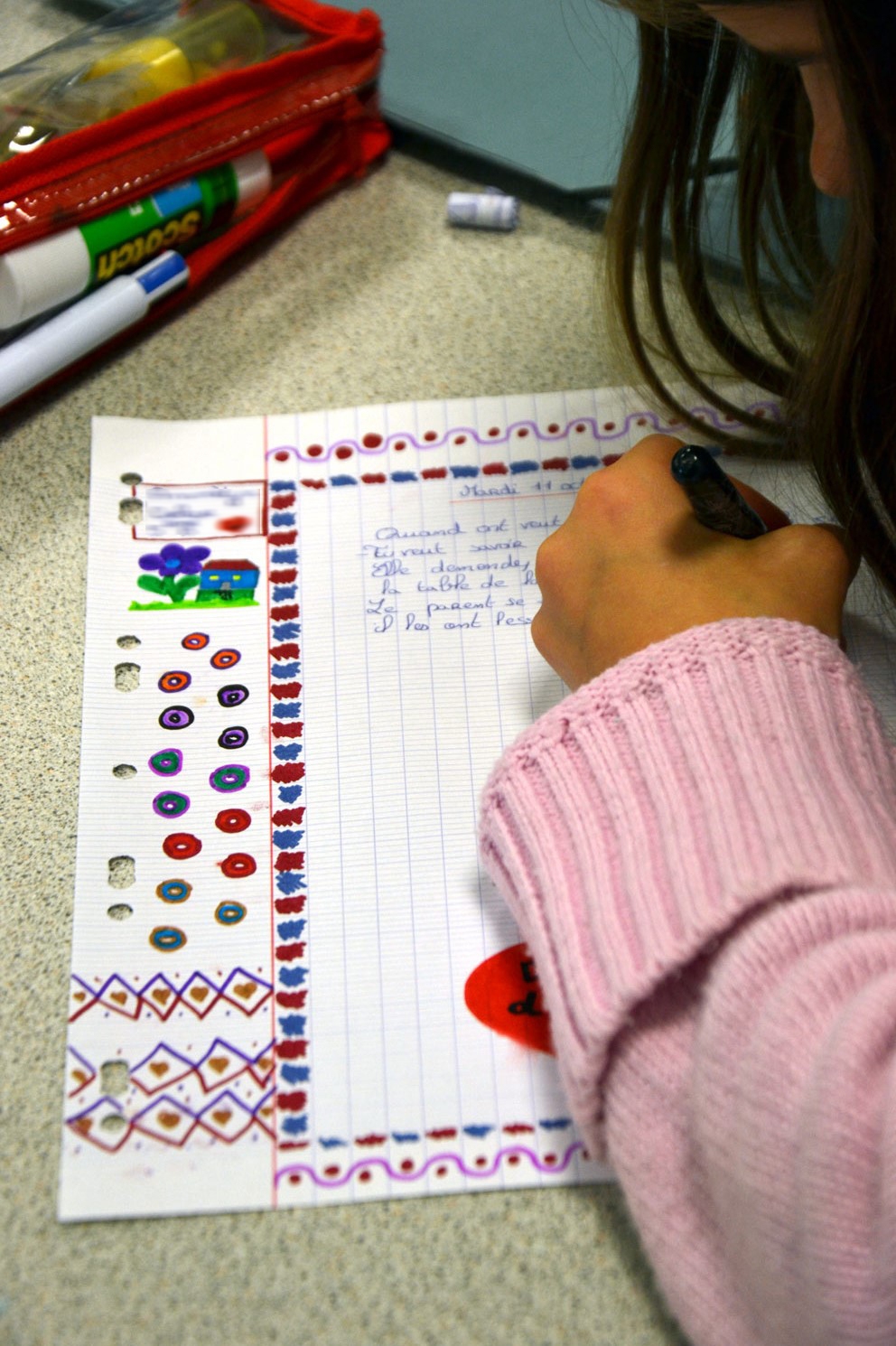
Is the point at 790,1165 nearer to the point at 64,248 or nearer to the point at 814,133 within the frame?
the point at 814,133

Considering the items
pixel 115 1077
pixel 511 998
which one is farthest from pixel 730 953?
pixel 115 1077

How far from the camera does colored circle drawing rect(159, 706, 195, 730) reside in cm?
45

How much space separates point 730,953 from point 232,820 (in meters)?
0.19

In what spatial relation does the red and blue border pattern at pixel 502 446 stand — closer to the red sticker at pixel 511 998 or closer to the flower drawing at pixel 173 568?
the flower drawing at pixel 173 568

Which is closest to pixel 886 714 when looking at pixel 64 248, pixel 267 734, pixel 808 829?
pixel 808 829

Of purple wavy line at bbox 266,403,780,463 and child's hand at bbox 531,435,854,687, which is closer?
child's hand at bbox 531,435,854,687

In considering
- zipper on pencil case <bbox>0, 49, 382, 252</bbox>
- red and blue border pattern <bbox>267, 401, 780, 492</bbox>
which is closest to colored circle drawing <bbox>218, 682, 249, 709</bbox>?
red and blue border pattern <bbox>267, 401, 780, 492</bbox>

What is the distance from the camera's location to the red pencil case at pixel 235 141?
52 cm

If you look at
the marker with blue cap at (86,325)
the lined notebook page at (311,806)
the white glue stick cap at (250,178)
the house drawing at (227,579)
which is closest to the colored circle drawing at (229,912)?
the lined notebook page at (311,806)

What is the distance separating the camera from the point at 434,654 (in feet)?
1.56

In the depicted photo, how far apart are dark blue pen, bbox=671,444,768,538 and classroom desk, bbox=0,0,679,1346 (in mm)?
161

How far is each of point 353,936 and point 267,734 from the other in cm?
9

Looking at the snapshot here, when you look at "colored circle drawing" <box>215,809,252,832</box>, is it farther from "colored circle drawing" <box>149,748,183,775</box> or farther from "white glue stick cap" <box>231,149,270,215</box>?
"white glue stick cap" <box>231,149,270,215</box>

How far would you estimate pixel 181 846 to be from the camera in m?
0.43
